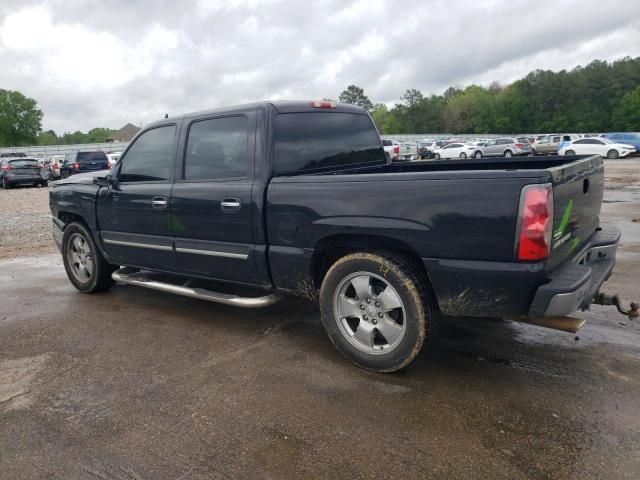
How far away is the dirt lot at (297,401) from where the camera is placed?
2.62 metres

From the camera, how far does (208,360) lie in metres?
3.92

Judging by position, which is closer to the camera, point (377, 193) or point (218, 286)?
point (377, 193)

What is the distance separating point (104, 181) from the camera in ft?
17.3

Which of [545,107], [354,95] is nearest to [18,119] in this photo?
[354,95]

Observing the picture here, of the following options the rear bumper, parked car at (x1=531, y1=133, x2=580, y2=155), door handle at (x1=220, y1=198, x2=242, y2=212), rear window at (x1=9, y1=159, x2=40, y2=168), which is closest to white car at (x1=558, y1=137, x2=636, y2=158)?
parked car at (x1=531, y1=133, x2=580, y2=155)

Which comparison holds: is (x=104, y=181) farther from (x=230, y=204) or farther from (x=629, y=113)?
(x=629, y=113)

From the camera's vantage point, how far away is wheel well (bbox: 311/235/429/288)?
341cm

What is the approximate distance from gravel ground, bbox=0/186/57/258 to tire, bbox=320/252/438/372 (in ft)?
22.4

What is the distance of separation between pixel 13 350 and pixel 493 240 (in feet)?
12.7

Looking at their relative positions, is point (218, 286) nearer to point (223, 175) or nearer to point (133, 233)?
point (133, 233)

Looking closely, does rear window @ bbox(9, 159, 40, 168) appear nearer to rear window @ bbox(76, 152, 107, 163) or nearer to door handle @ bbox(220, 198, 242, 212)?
rear window @ bbox(76, 152, 107, 163)

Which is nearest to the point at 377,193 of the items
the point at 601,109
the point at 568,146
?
the point at 568,146

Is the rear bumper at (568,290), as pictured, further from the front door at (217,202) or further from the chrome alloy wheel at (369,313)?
the front door at (217,202)

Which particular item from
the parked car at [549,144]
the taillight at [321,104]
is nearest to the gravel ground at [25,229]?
the taillight at [321,104]
